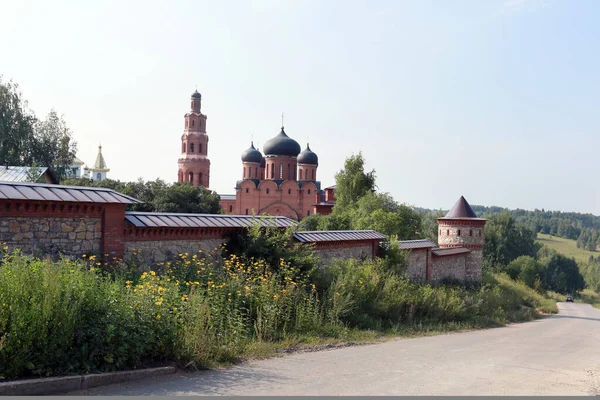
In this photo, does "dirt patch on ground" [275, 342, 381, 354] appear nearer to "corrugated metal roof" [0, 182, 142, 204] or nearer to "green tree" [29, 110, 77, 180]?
"corrugated metal roof" [0, 182, 142, 204]

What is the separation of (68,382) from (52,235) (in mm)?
3842

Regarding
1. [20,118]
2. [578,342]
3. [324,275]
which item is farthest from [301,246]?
[20,118]

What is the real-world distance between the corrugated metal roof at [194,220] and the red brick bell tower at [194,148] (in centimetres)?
4801

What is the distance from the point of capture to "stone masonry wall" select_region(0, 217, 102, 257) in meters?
8.45

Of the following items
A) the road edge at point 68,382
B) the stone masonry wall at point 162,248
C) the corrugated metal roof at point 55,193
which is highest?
the corrugated metal roof at point 55,193

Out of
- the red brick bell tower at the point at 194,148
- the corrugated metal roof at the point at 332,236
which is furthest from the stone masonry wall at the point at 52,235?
the red brick bell tower at the point at 194,148

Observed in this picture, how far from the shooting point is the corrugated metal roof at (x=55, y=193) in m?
8.44

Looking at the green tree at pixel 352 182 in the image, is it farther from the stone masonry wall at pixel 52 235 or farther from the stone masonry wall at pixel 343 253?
the stone masonry wall at pixel 52 235

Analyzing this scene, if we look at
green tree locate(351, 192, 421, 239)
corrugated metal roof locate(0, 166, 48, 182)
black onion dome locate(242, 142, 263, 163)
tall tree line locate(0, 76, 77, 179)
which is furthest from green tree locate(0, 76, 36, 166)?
black onion dome locate(242, 142, 263, 163)

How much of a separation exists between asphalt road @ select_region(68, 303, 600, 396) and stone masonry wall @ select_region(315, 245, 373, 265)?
170 inches

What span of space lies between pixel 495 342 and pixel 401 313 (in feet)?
7.74

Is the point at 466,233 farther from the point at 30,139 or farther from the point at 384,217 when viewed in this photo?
the point at 30,139

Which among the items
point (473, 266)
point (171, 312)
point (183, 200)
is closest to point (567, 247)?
point (183, 200)

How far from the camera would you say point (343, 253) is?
603 inches
